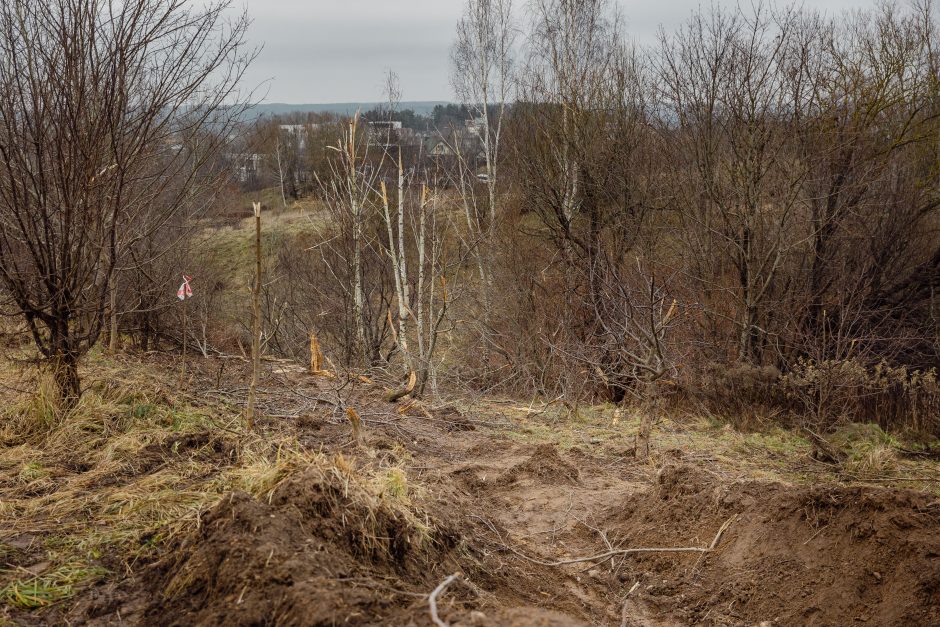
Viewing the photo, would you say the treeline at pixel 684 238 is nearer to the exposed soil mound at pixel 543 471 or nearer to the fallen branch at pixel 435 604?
the exposed soil mound at pixel 543 471

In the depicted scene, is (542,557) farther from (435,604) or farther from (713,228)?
(713,228)

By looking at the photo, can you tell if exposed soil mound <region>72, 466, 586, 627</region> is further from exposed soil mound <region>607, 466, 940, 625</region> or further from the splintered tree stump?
the splintered tree stump

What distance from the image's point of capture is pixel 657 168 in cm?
1442

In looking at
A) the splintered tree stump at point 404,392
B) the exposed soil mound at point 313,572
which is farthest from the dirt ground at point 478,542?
the splintered tree stump at point 404,392

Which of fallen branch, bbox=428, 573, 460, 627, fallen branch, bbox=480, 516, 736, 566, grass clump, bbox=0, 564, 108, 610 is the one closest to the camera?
fallen branch, bbox=428, 573, 460, 627

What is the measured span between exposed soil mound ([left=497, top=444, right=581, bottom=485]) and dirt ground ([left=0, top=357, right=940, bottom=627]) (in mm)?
18

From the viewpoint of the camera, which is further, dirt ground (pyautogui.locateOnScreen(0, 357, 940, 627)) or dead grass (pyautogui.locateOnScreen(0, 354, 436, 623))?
dead grass (pyautogui.locateOnScreen(0, 354, 436, 623))

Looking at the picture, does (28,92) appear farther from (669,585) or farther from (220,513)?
(669,585)

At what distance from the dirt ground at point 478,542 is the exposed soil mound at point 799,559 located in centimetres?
1

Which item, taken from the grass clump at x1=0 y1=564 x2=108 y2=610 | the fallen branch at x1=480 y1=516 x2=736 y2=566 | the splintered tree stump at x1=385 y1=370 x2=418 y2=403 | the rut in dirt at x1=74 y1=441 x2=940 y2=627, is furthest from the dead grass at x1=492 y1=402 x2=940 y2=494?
the grass clump at x1=0 y1=564 x2=108 y2=610

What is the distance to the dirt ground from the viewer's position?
2.71m

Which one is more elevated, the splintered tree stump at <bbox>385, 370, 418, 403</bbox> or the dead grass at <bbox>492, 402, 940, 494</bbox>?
the splintered tree stump at <bbox>385, 370, 418, 403</bbox>

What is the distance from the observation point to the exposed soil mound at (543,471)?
6.21 meters

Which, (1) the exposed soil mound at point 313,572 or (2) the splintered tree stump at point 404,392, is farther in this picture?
(2) the splintered tree stump at point 404,392
